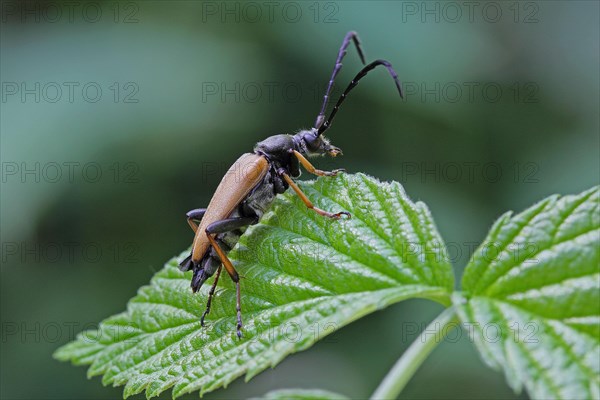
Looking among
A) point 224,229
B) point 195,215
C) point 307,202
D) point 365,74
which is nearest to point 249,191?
point 224,229

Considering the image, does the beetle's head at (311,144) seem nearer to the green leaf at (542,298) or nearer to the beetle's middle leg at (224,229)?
the beetle's middle leg at (224,229)

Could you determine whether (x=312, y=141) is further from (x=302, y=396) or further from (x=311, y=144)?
(x=302, y=396)

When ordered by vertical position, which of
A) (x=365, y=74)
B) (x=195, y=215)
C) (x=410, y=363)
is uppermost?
(x=365, y=74)

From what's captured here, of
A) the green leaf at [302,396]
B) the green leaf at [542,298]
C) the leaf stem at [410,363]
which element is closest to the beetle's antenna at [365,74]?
the green leaf at [542,298]

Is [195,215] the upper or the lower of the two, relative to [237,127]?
lower

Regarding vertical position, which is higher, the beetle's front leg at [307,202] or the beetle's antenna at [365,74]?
the beetle's antenna at [365,74]
